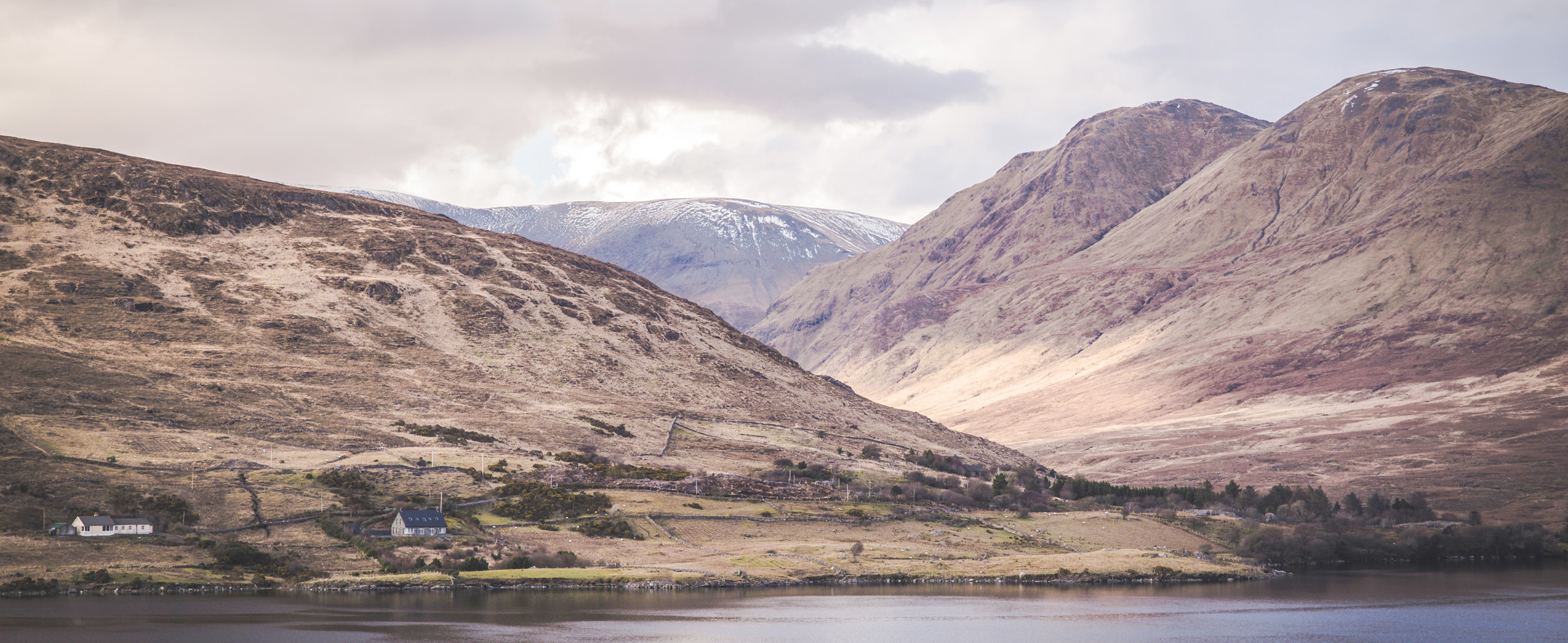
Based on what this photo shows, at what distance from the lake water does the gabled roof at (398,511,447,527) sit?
38.3ft

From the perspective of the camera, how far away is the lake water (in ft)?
235

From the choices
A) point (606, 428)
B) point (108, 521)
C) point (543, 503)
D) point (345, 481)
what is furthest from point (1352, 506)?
point (108, 521)

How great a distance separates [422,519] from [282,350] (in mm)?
70121

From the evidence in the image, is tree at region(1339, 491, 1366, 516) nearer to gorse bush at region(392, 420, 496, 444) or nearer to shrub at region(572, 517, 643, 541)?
shrub at region(572, 517, 643, 541)

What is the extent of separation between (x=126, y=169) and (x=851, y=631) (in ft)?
545

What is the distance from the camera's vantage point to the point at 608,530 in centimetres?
11181

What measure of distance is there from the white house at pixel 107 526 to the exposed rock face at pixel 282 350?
66.6 feet

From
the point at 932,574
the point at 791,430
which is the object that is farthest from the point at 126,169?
the point at 932,574

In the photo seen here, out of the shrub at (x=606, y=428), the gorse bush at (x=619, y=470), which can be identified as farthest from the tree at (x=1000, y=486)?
the shrub at (x=606, y=428)

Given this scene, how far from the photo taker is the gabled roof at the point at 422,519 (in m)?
101

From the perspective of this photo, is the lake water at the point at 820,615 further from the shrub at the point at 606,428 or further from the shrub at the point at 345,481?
the shrub at the point at 606,428

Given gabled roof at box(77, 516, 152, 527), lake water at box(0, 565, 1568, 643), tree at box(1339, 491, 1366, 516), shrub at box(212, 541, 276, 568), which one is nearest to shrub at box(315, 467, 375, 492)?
shrub at box(212, 541, 276, 568)

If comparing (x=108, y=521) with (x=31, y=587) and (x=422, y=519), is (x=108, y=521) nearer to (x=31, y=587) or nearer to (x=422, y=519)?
(x=31, y=587)

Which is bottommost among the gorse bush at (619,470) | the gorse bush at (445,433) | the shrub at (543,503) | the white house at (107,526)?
the white house at (107,526)
